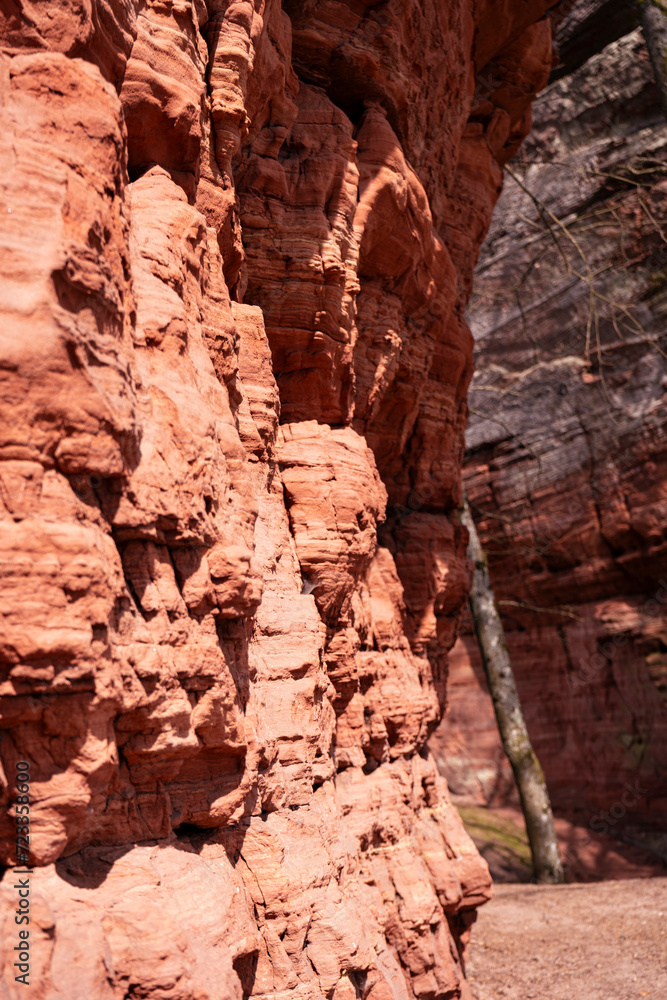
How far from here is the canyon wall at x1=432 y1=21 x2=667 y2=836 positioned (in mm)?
14312

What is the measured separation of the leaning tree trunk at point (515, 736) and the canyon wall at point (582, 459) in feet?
5.65

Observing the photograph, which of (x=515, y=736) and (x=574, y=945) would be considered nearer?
(x=574, y=945)

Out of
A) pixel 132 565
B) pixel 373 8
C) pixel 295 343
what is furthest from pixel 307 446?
pixel 373 8

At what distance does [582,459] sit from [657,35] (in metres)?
6.77

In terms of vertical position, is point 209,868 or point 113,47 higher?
point 113,47

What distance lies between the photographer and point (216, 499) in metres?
3.46

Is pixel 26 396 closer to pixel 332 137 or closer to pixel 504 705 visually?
pixel 332 137

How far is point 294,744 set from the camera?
4262 mm

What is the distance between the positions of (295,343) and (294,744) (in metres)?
2.52
